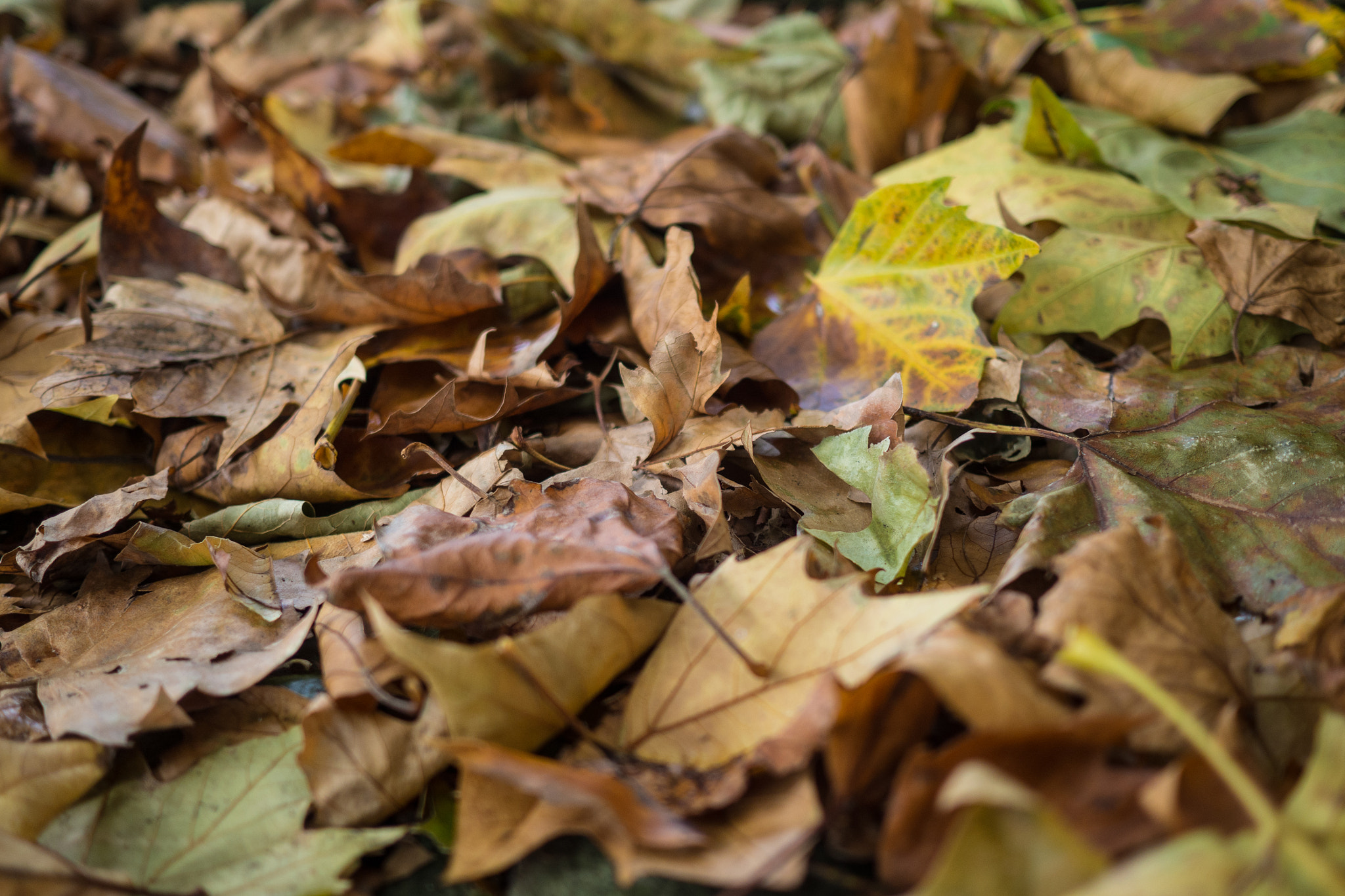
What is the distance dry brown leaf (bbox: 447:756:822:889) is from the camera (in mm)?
559

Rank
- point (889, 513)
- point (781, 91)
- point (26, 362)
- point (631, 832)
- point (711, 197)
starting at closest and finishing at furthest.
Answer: point (631, 832) < point (889, 513) < point (26, 362) < point (711, 197) < point (781, 91)

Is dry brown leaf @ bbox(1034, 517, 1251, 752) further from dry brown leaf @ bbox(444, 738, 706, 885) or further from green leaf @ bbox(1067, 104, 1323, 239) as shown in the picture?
green leaf @ bbox(1067, 104, 1323, 239)

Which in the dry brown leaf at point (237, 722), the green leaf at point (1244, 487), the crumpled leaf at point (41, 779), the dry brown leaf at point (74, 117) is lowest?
the dry brown leaf at point (237, 722)

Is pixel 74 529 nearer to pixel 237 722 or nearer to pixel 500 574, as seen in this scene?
pixel 237 722

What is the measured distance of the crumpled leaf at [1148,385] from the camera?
38.1 inches

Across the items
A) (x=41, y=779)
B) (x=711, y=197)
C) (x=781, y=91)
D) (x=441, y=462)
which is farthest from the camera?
(x=781, y=91)

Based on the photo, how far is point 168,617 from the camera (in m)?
0.90

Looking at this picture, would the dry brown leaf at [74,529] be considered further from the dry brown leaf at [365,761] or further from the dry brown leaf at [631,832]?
the dry brown leaf at [631,832]

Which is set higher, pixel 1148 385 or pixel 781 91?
pixel 781 91

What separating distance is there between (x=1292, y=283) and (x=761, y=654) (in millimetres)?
882

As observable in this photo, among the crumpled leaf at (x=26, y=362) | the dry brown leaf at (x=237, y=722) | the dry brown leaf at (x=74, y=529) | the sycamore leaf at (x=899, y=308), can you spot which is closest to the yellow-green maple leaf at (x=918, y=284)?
the sycamore leaf at (x=899, y=308)

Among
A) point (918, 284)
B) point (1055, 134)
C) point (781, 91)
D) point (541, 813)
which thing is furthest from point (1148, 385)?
point (781, 91)

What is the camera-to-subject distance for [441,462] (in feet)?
3.14

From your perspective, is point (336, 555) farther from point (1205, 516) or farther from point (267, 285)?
point (1205, 516)
